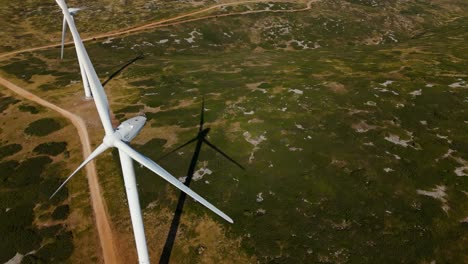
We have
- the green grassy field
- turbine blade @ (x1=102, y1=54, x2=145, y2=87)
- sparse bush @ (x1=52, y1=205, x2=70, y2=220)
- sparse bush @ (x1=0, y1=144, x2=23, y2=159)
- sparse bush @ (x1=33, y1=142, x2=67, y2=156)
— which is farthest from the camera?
turbine blade @ (x1=102, y1=54, x2=145, y2=87)

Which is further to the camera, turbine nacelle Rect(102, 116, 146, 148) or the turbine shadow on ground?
the turbine shadow on ground

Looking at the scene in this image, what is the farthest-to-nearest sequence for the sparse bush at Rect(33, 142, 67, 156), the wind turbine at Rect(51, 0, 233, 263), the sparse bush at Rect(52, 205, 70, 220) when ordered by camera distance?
the sparse bush at Rect(33, 142, 67, 156) → the sparse bush at Rect(52, 205, 70, 220) → the wind turbine at Rect(51, 0, 233, 263)

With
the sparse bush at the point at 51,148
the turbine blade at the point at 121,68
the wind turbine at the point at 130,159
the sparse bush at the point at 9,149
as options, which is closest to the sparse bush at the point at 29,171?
the sparse bush at the point at 51,148

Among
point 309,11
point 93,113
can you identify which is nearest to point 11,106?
point 93,113

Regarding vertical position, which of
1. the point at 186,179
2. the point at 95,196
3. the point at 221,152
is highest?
the point at 95,196

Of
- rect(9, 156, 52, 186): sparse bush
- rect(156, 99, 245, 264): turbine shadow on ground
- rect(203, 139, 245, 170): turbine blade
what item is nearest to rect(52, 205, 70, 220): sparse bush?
rect(9, 156, 52, 186): sparse bush

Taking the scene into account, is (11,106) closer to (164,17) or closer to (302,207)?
(302,207)

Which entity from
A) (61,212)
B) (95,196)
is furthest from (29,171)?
(95,196)

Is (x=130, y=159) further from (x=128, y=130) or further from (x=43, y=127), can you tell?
(x=43, y=127)

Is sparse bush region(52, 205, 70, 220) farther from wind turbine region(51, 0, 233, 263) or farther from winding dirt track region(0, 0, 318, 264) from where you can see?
wind turbine region(51, 0, 233, 263)
